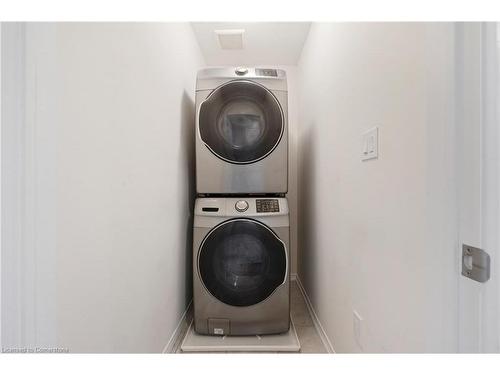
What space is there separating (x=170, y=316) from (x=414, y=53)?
5.16 ft

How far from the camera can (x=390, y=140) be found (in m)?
0.78

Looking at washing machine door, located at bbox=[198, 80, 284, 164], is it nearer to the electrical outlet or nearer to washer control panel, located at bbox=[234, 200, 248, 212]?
washer control panel, located at bbox=[234, 200, 248, 212]

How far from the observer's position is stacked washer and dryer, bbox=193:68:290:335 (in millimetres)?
1444

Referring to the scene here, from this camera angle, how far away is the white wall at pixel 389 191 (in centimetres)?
57

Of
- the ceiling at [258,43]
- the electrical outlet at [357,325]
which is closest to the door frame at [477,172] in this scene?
the electrical outlet at [357,325]

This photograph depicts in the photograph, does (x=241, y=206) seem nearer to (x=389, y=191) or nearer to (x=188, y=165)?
(x=188, y=165)

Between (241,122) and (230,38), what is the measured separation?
2.71 ft

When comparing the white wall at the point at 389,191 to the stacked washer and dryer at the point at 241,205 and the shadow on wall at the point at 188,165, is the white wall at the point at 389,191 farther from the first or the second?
the shadow on wall at the point at 188,165

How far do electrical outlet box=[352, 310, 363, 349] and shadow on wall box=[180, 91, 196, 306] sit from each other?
41.5 inches

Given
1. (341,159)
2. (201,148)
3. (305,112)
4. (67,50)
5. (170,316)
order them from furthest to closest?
(305,112), (201,148), (170,316), (341,159), (67,50)

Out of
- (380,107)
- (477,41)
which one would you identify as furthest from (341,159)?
(477,41)

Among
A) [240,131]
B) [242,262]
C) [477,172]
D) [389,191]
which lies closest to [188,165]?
[240,131]

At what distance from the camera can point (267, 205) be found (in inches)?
58.6
